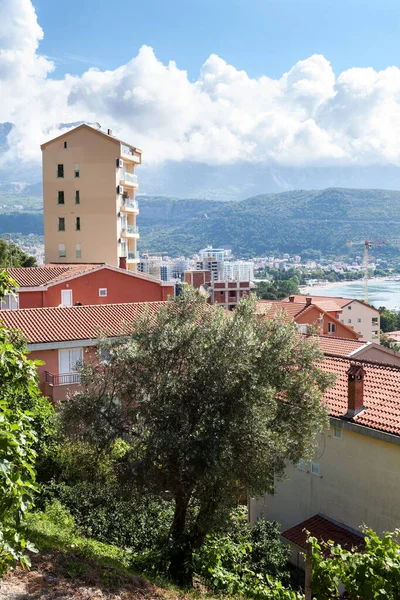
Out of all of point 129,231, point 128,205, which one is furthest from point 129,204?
point 129,231

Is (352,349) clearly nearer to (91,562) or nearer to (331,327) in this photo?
(91,562)

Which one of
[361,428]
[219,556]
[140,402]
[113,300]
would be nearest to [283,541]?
[361,428]

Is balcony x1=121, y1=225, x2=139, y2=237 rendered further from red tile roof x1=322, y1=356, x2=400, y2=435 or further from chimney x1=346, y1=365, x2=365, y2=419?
chimney x1=346, y1=365, x2=365, y2=419

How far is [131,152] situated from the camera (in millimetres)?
54281

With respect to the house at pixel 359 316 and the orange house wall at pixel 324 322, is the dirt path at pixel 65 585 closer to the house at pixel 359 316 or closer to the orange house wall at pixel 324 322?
the orange house wall at pixel 324 322

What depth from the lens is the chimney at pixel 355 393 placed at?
16328mm

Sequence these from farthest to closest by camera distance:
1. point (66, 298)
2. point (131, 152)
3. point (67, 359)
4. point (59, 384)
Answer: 1. point (131, 152)
2. point (66, 298)
3. point (67, 359)
4. point (59, 384)

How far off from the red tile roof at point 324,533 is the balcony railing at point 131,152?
138ft

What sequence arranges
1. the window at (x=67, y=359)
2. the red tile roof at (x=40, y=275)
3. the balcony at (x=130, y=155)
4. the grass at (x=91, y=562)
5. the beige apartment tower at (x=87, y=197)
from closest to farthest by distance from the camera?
the grass at (x=91, y=562) < the window at (x=67, y=359) < the red tile roof at (x=40, y=275) < the beige apartment tower at (x=87, y=197) < the balcony at (x=130, y=155)

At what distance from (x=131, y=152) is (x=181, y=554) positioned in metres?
47.3

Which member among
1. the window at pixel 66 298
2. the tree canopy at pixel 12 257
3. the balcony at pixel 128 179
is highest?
the balcony at pixel 128 179

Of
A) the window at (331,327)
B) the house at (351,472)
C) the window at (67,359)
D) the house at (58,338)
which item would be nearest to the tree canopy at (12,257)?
the house at (58,338)

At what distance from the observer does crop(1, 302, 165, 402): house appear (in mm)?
23578

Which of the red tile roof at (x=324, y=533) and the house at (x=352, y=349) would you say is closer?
the red tile roof at (x=324, y=533)
